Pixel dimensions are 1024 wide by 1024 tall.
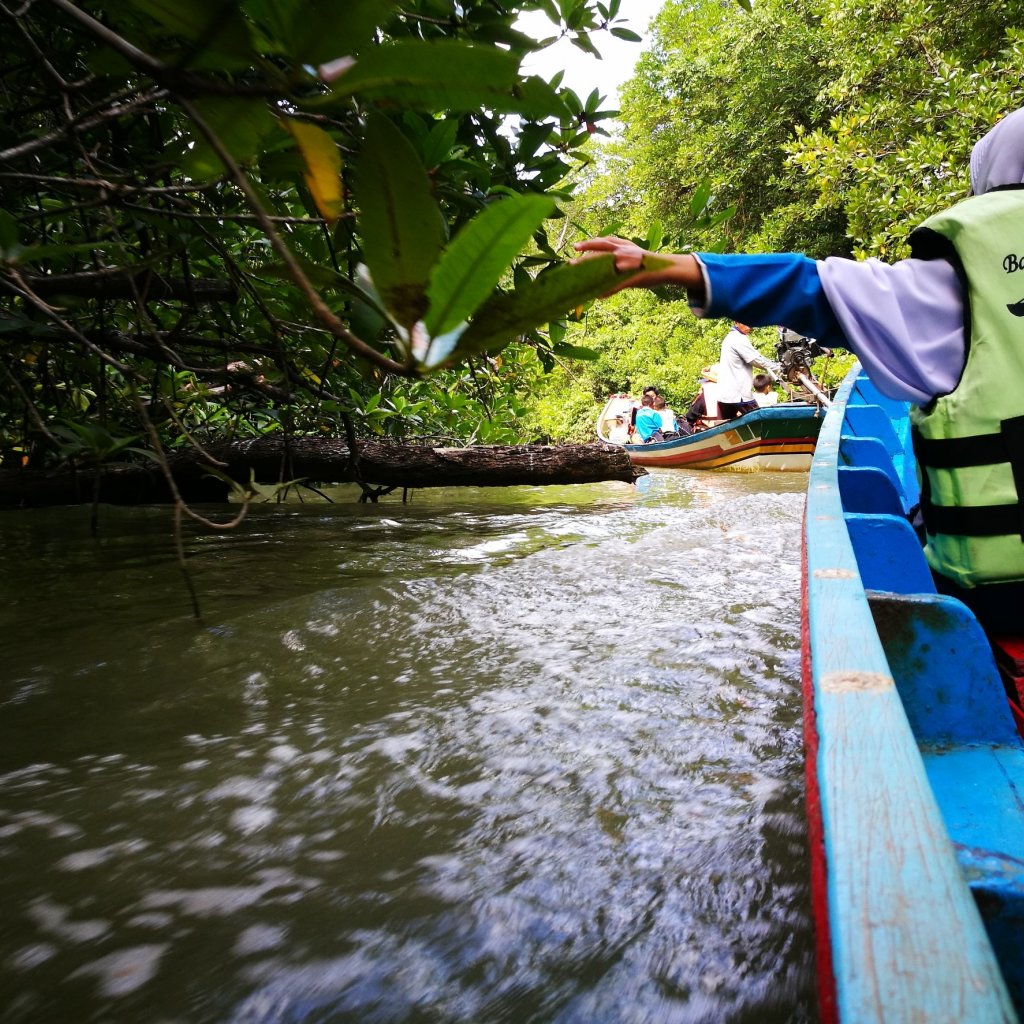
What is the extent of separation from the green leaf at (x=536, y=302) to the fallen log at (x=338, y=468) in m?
3.33

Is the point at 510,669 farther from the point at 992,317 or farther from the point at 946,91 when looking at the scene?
the point at 946,91

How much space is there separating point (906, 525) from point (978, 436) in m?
0.32

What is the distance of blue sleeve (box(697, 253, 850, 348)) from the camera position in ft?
4.33

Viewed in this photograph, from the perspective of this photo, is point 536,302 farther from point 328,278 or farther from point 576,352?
point 576,352

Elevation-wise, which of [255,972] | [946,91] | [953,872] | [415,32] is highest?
[946,91]

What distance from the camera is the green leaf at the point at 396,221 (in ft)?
1.27

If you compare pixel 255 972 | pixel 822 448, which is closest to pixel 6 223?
pixel 255 972

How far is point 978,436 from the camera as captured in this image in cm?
121

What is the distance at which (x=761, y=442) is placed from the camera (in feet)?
26.8

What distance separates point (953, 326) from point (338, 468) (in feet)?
10.8

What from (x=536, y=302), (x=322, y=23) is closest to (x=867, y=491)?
(x=536, y=302)

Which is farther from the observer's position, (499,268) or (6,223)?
(6,223)

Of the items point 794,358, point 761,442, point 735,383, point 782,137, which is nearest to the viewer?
point 794,358

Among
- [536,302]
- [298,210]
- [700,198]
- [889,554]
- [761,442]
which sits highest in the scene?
[298,210]
